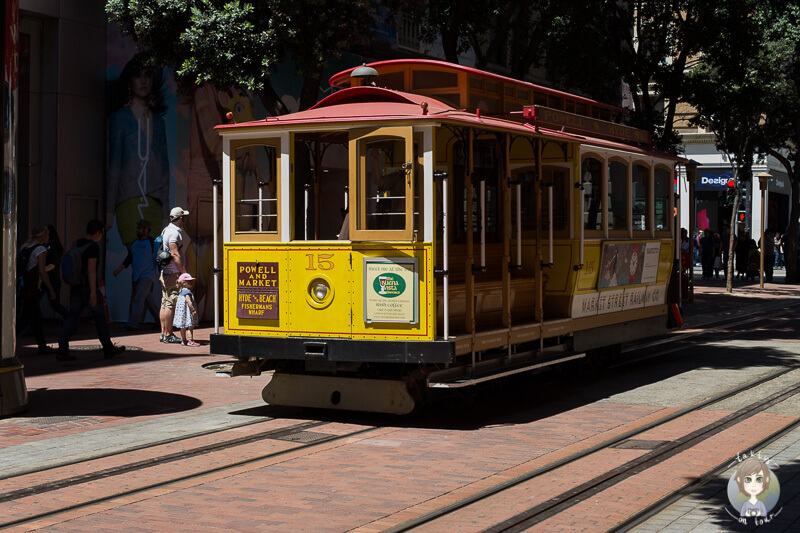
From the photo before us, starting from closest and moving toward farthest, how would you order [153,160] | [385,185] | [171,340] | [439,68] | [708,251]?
1. [385,185]
2. [439,68]
3. [171,340]
4. [153,160]
5. [708,251]

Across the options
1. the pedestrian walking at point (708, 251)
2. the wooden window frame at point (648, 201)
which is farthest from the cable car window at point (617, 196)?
the pedestrian walking at point (708, 251)

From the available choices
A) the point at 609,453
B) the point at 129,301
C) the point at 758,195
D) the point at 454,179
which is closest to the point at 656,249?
the point at 454,179

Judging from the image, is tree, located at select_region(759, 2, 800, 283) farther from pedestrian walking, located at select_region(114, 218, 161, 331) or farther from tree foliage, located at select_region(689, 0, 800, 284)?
pedestrian walking, located at select_region(114, 218, 161, 331)

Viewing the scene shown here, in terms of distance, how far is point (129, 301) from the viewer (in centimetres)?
2105

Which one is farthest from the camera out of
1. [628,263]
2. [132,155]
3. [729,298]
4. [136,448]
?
[729,298]

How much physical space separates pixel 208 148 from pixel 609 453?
14.0 metres

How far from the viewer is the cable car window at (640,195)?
14635mm

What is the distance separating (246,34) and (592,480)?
30.2 ft

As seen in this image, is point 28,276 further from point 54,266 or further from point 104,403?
point 104,403

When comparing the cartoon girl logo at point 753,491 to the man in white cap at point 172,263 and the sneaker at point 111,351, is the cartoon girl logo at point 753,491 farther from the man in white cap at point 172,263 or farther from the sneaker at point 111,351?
the man in white cap at point 172,263

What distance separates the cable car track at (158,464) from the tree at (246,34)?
6516 millimetres

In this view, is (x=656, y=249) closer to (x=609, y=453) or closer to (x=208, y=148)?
(x=609, y=453)

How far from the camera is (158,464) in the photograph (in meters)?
8.55

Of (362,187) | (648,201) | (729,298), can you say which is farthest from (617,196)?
(729,298)
